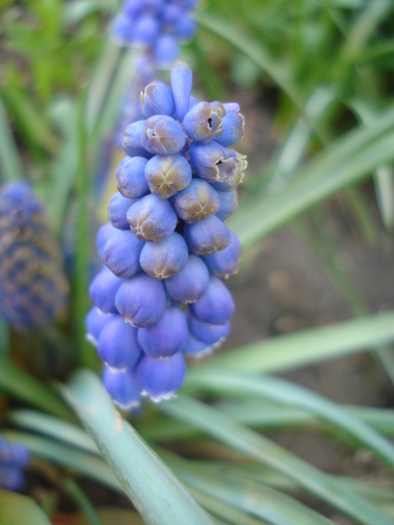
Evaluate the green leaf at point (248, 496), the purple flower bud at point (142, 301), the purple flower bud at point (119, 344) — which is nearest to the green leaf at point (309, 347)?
the green leaf at point (248, 496)

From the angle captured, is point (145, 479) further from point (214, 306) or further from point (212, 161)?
point (212, 161)

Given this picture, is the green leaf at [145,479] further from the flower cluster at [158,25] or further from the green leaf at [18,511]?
the flower cluster at [158,25]

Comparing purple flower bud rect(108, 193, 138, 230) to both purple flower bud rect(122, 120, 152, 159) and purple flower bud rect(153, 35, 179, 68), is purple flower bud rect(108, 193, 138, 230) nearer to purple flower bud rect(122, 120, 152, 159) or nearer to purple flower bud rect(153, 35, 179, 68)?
purple flower bud rect(122, 120, 152, 159)

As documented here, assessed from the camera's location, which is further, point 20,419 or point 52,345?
point 52,345

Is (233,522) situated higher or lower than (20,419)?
lower

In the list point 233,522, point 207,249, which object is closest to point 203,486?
point 233,522

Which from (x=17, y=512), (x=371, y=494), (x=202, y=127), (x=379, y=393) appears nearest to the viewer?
(x=202, y=127)

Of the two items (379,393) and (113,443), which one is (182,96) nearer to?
(113,443)

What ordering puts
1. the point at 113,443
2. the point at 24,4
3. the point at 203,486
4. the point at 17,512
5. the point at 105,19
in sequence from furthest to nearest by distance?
the point at 105,19 → the point at 24,4 → the point at 203,486 → the point at 17,512 → the point at 113,443

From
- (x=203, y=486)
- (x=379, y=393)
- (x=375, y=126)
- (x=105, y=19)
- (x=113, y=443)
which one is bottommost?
(x=113, y=443)
